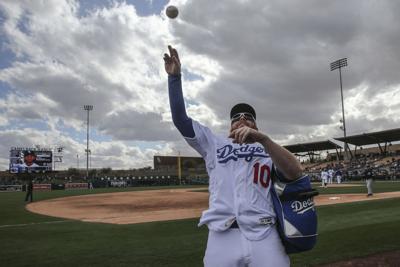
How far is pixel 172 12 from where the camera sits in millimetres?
3541

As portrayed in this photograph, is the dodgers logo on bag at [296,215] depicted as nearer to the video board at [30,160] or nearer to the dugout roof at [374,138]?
the video board at [30,160]

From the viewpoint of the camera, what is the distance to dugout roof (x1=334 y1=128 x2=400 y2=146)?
188 ft

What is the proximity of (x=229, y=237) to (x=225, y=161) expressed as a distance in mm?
514

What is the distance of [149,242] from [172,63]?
673 centimetres

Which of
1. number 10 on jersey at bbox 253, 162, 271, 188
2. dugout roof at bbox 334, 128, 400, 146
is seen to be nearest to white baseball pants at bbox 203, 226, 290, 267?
number 10 on jersey at bbox 253, 162, 271, 188

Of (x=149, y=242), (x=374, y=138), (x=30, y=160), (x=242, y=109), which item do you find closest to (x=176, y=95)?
(x=242, y=109)

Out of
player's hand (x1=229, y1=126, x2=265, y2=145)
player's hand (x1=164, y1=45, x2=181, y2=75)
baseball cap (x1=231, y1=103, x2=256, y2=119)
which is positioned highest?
player's hand (x1=164, y1=45, x2=181, y2=75)

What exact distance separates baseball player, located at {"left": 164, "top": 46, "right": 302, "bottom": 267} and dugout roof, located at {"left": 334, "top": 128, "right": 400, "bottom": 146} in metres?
58.8

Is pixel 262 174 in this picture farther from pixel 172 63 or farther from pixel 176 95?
pixel 172 63

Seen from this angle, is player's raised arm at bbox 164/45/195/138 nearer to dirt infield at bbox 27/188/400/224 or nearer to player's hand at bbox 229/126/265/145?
player's hand at bbox 229/126/265/145

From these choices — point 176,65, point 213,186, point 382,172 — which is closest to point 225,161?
point 213,186

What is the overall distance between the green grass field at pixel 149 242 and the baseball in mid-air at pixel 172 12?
442 centimetres

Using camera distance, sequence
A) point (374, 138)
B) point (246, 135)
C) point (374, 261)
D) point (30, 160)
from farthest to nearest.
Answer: point (374, 138) → point (30, 160) → point (374, 261) → point (246, 135)

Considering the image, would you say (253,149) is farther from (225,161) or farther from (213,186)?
(213,186)
